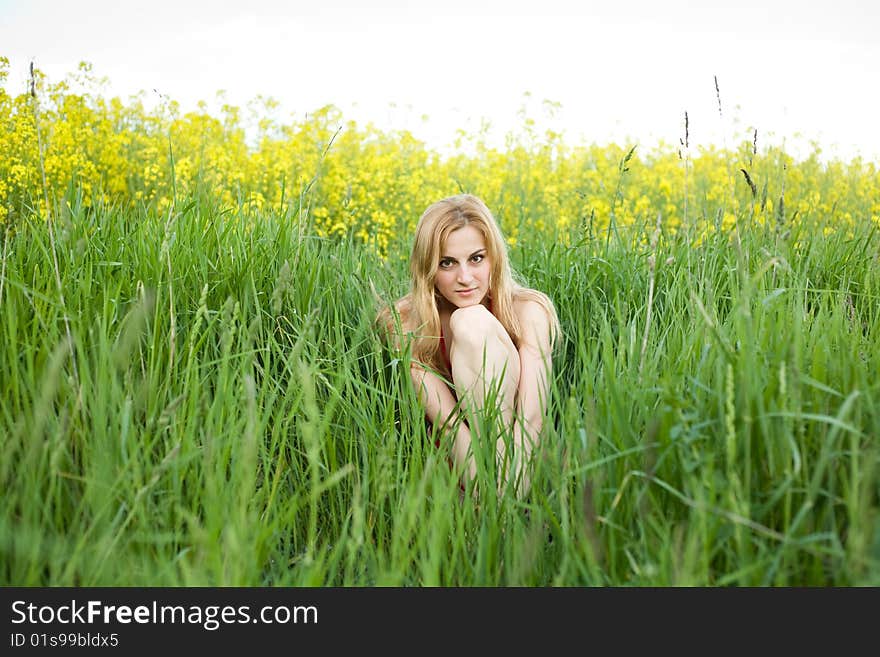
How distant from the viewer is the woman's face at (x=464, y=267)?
3.22 m

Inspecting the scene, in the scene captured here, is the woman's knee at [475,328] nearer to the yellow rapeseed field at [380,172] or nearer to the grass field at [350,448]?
the grass field at [350,448]

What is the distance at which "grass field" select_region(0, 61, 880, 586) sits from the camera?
1563 millimetres

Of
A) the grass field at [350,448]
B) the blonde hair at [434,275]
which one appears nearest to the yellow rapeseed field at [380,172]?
the blonde hair at [434,275]

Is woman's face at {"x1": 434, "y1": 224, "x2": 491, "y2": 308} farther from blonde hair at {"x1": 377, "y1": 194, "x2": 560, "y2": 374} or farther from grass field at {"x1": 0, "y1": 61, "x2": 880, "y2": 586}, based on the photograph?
grass field at {"x1": 0, "y1": 61, "x2": 880, "y2": 586}

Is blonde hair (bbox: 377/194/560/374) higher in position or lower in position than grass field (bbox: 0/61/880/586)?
higher

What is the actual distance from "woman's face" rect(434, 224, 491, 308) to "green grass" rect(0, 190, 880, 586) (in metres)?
0.47

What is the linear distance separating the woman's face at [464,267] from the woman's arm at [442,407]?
400mm

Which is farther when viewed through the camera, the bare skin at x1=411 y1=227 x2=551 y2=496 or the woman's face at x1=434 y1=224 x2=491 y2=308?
the woman's face at x1=434 y1=224 x2=491 y2=308

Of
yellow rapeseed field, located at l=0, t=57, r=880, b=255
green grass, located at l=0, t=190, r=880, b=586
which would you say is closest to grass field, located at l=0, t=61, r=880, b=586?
green grass, located at l=0, t=190, r=880, b=586

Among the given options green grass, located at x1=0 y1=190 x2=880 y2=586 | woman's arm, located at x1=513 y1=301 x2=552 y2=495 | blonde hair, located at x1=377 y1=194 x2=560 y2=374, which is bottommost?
green grass, located at x1=0 y1=190 x2=880 y2=586

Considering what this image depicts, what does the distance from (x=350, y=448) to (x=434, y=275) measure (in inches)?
41.2

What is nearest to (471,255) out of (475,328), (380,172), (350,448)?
(475,328)
